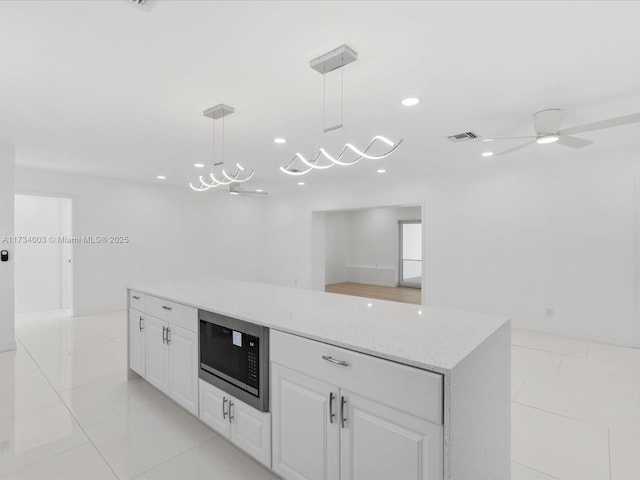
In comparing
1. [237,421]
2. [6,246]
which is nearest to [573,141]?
[237,421]

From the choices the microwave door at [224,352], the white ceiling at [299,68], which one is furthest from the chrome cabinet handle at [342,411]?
the white ceiling at [299,68]

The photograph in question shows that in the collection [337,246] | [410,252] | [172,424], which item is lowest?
[172,424]

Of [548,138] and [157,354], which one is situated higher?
[548,138]

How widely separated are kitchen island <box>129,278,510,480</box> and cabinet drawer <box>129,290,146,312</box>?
1.07 meters

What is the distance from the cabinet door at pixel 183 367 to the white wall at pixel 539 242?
171 inches

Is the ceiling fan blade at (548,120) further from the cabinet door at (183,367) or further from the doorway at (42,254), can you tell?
the doorway at (42,254)

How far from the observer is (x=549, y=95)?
101 inches

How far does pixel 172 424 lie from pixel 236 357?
3.10 feet

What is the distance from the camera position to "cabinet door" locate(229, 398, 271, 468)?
1826mm

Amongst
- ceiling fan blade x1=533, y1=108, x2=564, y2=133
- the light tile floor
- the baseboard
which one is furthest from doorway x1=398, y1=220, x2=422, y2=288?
the baseboard

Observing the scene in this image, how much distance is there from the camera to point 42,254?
20.8 ft

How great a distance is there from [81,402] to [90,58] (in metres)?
2.58

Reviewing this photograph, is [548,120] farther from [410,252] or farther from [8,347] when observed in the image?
[410,252]

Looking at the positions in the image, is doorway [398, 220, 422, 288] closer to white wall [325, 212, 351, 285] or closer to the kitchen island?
white wall [325, 212, 351, 285]
